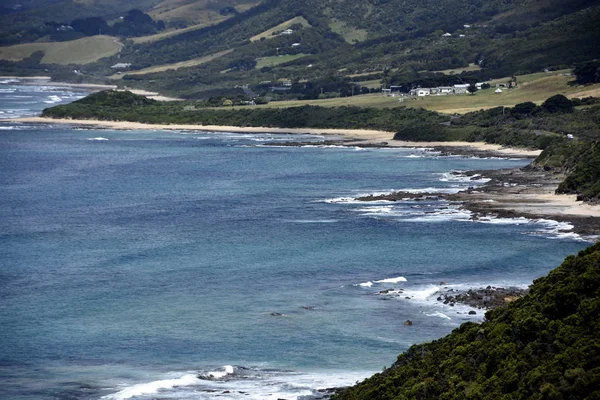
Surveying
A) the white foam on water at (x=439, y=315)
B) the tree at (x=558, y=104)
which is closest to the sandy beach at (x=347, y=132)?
the tree at (x=558, y=104)

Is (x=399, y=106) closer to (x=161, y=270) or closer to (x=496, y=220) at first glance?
(x=496, y=220)

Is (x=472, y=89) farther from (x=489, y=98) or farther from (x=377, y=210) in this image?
(x=377, y=210)

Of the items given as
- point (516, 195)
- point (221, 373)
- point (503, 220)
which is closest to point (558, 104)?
point (516, 195)

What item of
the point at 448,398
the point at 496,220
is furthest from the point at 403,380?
the point at 496,220

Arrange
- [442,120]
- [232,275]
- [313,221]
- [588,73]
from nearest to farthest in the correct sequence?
1. [232,275]
2. [313,221]
3. [442,120]
4. [588,73]

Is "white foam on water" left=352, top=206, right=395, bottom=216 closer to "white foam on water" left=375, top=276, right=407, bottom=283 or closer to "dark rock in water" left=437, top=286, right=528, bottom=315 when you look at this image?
"white foam on water" left=375, top=276, right=407, bottom=283
